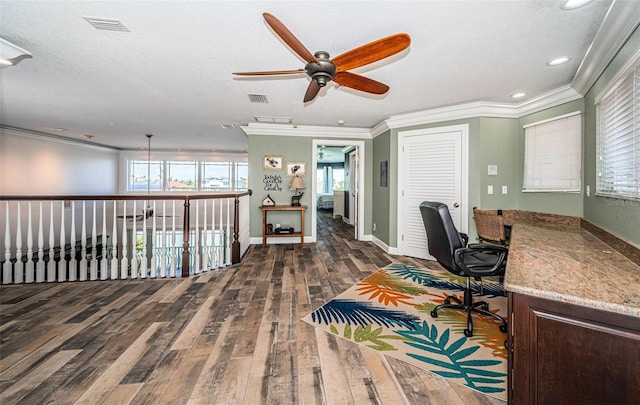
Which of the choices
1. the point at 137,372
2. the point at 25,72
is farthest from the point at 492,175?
the point at 25,72

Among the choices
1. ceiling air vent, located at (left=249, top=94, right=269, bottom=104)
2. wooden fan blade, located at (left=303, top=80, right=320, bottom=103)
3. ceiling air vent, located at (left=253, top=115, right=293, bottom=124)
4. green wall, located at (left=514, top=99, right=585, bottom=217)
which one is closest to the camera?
wooden fan blade, located at (left=303, top=80, right=320, bottom=103)

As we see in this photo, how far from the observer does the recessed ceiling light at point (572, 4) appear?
1.60 metres

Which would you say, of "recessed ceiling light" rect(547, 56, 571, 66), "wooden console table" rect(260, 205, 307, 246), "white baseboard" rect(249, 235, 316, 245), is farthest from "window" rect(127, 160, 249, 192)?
"recessed ceiling light" rect(547, 56, 571, 66)

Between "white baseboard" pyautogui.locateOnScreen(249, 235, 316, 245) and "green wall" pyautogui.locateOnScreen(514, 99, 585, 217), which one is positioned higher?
"green wall" pyautogui.locateOnScreen(514, 99, 585, 217)

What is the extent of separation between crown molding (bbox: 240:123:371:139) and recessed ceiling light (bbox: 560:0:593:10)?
369 cm

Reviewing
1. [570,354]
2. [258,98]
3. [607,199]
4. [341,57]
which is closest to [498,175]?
[607,199]

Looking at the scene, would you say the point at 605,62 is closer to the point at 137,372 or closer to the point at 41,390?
the point at 137,372

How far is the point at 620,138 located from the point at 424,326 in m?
2.09

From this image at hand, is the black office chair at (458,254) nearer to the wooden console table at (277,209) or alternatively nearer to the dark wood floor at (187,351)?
the dark wood floor at (187,351)

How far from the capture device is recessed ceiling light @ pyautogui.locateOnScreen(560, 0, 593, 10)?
1.60 metres

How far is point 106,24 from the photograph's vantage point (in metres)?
1.90

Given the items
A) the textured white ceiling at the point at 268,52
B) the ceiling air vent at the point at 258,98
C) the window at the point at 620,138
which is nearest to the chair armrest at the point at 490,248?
the window at the point at 620,138

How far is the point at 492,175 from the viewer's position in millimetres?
3674

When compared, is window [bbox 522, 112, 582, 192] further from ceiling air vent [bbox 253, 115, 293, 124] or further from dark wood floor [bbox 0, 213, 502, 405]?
ceiling air vent [bbox 253, 115, 293, 124]
